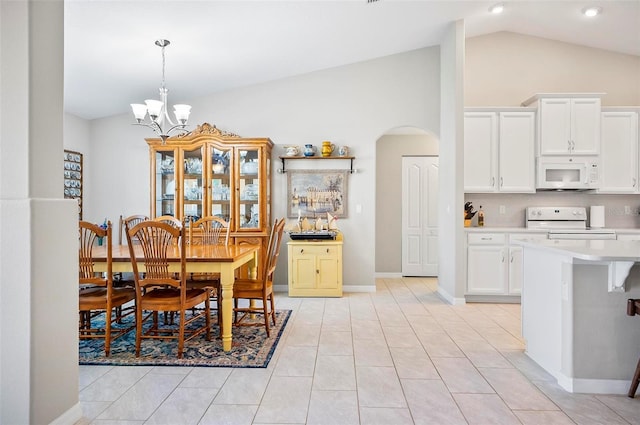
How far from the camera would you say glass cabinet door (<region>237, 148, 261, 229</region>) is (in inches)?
196

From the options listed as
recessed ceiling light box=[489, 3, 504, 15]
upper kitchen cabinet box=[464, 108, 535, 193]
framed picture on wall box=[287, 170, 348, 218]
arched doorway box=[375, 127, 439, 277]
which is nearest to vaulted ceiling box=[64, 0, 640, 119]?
recessed ceiling light box=[489, 3, 504, 15]

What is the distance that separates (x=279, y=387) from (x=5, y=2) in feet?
8.07


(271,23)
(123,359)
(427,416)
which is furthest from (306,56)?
(427,416)

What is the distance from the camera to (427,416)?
2.04 meters

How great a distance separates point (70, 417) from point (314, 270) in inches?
124

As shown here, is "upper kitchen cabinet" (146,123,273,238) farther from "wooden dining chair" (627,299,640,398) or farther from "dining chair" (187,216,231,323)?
"wooden dining chair" (627,299,640,398)

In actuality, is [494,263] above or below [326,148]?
below

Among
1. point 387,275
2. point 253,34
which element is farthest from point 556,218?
point 253,34

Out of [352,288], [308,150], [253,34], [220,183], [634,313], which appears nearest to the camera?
[634,313]

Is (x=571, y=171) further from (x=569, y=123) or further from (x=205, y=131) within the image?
(x=205, y=131)

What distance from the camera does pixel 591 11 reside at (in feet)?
14.2

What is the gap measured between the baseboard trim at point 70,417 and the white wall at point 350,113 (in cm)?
337

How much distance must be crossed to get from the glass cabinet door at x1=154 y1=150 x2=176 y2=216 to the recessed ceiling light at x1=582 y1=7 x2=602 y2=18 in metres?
5.28

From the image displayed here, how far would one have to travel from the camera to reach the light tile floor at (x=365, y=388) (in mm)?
2051
